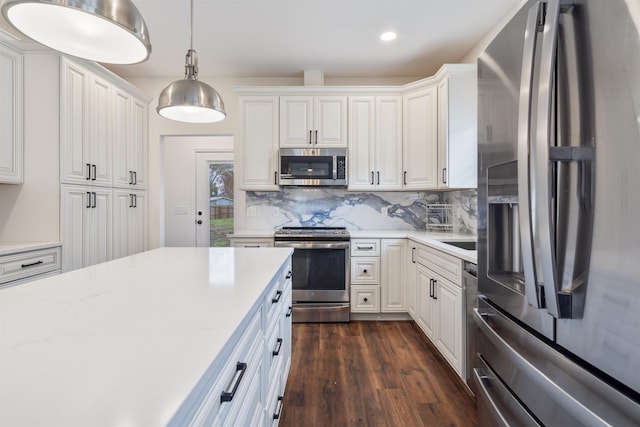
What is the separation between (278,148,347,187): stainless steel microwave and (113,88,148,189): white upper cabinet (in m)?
1.62

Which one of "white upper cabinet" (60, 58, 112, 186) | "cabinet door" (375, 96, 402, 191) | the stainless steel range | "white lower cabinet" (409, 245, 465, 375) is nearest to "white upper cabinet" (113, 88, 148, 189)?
"white upper cabinet" (60, 58, 112, 186)

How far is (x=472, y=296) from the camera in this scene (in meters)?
1.83

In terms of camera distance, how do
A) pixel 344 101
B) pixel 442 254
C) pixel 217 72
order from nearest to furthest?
pixel 442 254 → pixel 344 101 → pixel 217 72

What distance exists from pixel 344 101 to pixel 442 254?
1993mm

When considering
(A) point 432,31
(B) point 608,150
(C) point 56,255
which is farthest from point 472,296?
(C) point 56,255

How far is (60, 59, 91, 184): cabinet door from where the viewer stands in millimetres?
2510

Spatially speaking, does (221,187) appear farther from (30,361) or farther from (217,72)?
(30,361)

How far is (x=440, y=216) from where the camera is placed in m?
3.62

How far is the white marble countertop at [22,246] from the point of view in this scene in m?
2.05

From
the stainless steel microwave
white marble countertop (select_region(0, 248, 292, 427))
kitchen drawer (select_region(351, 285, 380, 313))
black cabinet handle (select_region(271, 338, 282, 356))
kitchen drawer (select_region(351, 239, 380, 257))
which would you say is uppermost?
the stainless steel microwave

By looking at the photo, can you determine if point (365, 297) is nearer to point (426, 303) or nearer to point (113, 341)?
point (426, 303)

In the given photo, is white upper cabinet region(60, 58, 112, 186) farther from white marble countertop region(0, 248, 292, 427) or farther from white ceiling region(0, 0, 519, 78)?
white marble countertop region(0, 248, 292, 427)

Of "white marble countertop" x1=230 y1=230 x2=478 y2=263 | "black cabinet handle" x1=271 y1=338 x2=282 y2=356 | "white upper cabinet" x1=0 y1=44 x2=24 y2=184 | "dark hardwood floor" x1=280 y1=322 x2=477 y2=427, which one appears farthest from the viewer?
"white upper cabinet" x1=0 y1=44 x2=24 y2=184

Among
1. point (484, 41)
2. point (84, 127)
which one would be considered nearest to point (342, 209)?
point (484, 41)
